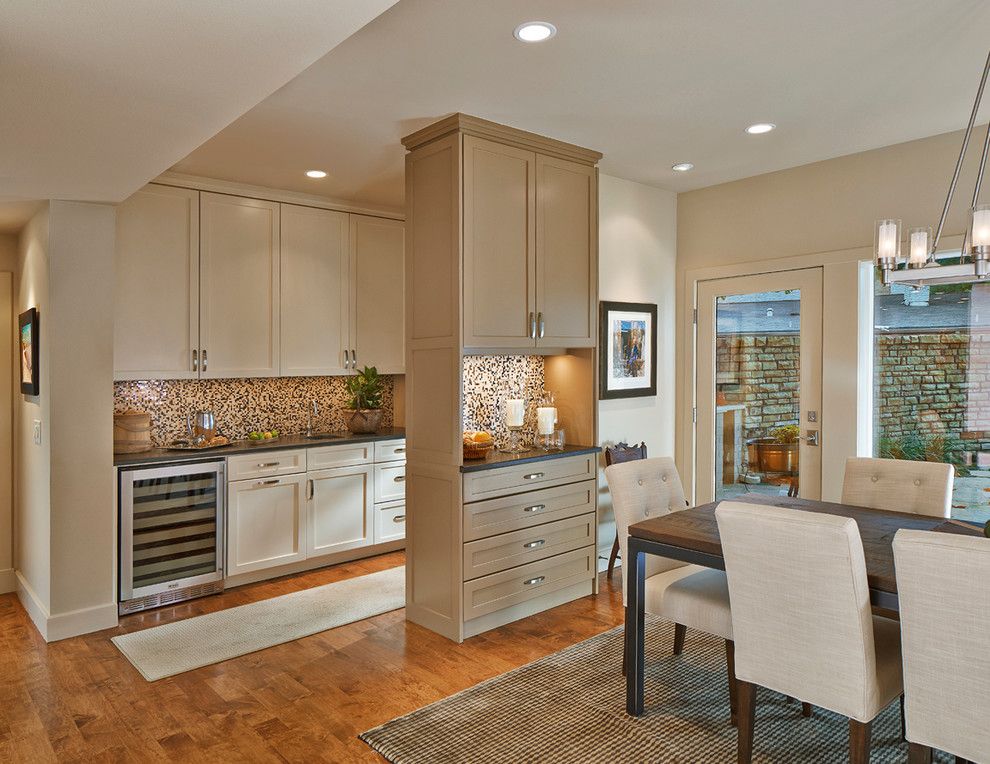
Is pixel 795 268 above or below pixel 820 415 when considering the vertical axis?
above

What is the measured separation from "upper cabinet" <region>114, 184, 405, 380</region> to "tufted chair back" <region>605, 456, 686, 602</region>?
2.65m

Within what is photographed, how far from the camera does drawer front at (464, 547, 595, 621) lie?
139 inches

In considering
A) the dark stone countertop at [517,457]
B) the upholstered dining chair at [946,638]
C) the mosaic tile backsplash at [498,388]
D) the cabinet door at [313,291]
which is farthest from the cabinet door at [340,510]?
the upholstered dining chair at [946,638]

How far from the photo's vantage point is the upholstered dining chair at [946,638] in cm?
175

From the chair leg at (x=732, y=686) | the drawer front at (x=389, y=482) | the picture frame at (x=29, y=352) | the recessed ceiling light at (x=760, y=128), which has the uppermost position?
the recessed ceiling light at (x=760, y=128)

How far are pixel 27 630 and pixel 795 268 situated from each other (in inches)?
195

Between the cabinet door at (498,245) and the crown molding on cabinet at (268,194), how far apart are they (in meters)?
1.77

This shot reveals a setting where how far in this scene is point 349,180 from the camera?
4.49 meters

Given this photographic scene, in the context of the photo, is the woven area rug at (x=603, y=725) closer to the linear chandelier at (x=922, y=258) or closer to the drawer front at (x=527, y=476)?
the drawer front at (x=527, y=476)

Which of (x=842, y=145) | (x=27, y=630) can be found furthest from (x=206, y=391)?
(x=842, y=145)

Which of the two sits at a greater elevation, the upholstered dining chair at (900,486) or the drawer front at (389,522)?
the upholstered dining chair at (900,486)

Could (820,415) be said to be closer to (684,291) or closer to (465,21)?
(684,291)

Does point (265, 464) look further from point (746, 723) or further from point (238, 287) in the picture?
point (746, 723)

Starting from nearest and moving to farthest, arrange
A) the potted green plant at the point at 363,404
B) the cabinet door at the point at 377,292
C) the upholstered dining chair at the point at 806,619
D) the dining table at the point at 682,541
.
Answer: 1. the upholstered dining chair at the point at 806,619
2. the dining table at the point at 682,541
3. the potted green plant at the point at 363,404
4. the cabinet door at the point at 377,292
